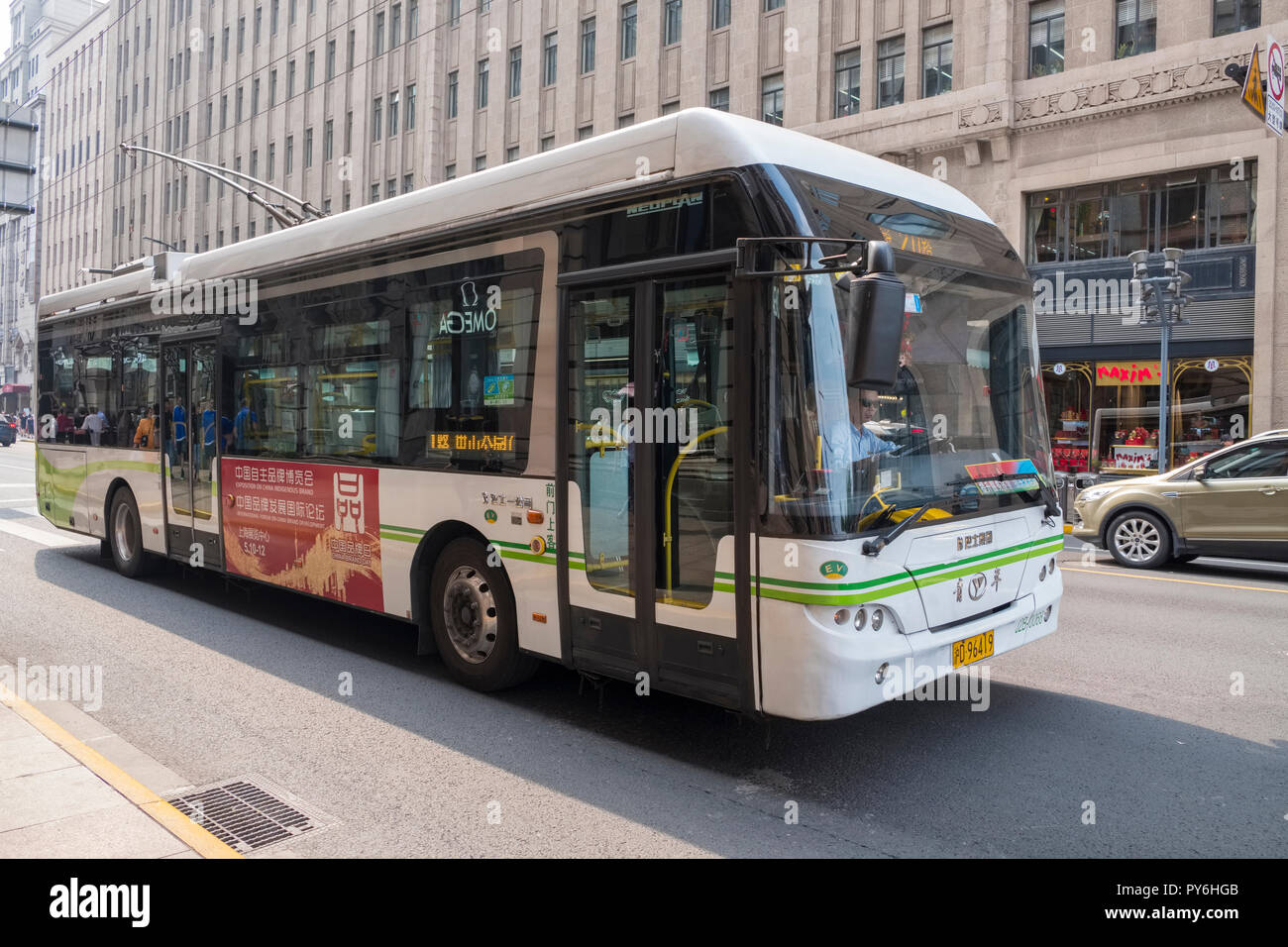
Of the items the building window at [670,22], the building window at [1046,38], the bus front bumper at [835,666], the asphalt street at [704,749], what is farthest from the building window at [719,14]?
the bus front bumper at [835,666]

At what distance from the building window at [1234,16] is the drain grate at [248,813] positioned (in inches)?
915

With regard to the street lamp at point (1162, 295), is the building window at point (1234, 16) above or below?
above

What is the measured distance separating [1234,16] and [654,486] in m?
21.6

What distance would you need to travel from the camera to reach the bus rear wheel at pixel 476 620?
6.22 m

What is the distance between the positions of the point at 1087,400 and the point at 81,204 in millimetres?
73580

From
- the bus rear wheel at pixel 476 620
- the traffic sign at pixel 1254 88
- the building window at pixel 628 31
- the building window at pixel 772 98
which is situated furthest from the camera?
the building window at pixel 628 31

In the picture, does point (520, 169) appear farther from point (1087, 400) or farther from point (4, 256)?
point (4, 256)

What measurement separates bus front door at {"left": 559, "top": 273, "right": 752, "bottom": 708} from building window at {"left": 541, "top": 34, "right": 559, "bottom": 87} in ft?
100

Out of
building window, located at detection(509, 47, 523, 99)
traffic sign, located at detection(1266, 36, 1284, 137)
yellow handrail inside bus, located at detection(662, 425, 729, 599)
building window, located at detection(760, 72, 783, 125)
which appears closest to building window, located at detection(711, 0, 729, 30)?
building window, located at detection(760, 72, 783, 125)

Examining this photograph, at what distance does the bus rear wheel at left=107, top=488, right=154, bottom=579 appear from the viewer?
10.7 metres

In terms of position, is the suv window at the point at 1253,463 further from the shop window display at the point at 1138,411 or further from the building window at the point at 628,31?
the building window at the point at 628,31

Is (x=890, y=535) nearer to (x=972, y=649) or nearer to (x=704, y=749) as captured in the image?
(x=972, y=649)

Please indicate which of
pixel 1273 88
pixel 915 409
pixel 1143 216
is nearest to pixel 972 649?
pixel 915 409

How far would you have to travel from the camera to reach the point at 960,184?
24219 millimetres
